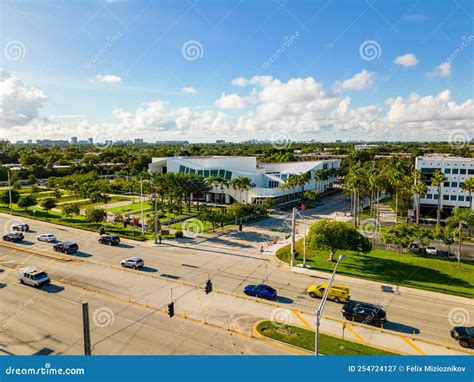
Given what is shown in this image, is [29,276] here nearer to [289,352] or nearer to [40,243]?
[40,243]

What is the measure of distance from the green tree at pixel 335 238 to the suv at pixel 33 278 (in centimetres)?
2980

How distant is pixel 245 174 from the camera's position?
9006 cm

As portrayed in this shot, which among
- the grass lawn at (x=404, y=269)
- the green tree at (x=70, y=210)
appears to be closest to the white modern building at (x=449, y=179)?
the grass lawn at (x=404, y=269)

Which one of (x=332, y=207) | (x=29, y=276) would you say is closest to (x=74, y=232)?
(x=29, y=276)

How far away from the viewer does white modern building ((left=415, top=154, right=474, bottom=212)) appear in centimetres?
7350

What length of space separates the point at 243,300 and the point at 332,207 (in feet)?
194

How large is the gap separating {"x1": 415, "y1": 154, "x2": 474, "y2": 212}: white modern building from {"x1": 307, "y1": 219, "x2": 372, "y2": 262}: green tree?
3975cm

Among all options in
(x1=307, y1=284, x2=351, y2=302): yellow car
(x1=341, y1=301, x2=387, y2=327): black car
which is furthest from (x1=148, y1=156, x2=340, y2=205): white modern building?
(x1=341, y1=301, x2=387, y2=327): black car

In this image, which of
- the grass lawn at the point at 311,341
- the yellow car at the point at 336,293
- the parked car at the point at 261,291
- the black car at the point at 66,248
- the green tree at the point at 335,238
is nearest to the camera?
the grass lawn at the point at 311,341

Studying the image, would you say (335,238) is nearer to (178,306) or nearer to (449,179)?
(178,306)

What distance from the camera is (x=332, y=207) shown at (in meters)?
87.6

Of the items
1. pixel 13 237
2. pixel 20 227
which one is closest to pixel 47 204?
pixel 20 227

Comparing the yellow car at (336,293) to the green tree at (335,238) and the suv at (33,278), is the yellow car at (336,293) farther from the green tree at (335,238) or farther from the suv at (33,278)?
the suv at (33,278)

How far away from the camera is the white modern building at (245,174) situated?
84875mm
